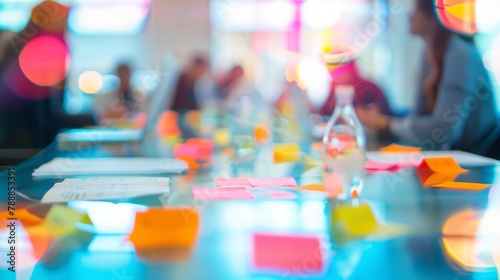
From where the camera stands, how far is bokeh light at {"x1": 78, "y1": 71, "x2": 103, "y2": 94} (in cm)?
661

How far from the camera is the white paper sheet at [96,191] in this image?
900 mm

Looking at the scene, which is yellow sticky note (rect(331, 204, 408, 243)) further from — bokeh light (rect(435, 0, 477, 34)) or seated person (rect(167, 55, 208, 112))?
seated person (rect(167, 55, 208, 112))

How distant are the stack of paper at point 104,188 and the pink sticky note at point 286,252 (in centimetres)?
37

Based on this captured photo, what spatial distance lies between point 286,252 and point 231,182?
527 millimetres

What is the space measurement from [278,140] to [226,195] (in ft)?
4.23

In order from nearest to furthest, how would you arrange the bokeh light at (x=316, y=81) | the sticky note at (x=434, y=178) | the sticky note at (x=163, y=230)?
the sticky note at (x=163, y=230) < the sticky note at (x=434, y=178) < the bokeh light at (x=316, y=81)

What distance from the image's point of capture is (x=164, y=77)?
2107mm

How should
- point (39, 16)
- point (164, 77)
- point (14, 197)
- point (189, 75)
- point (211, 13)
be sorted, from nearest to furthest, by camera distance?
1. point (14, 197)
2. point (164, 77)
3. point (39, 16)
4. point (189, 75)
5. point (211, 13)

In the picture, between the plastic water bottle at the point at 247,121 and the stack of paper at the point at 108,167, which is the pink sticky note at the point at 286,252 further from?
the plastic water bottle at the point at 247,121

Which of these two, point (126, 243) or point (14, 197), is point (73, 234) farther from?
point (14, 197)

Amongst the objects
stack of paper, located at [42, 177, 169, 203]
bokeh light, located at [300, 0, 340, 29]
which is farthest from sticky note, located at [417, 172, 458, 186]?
bokeh light, located at [300, 0, 340, 29]

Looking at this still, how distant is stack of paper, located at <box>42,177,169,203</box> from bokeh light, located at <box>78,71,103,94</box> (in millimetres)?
5663

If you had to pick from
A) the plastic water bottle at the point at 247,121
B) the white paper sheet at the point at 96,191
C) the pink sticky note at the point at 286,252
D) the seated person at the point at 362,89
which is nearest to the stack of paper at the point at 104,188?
the white paper sheet at the point at 96,191

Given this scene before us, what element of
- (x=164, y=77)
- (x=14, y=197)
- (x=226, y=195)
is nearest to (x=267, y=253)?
(x=226, y=195)
